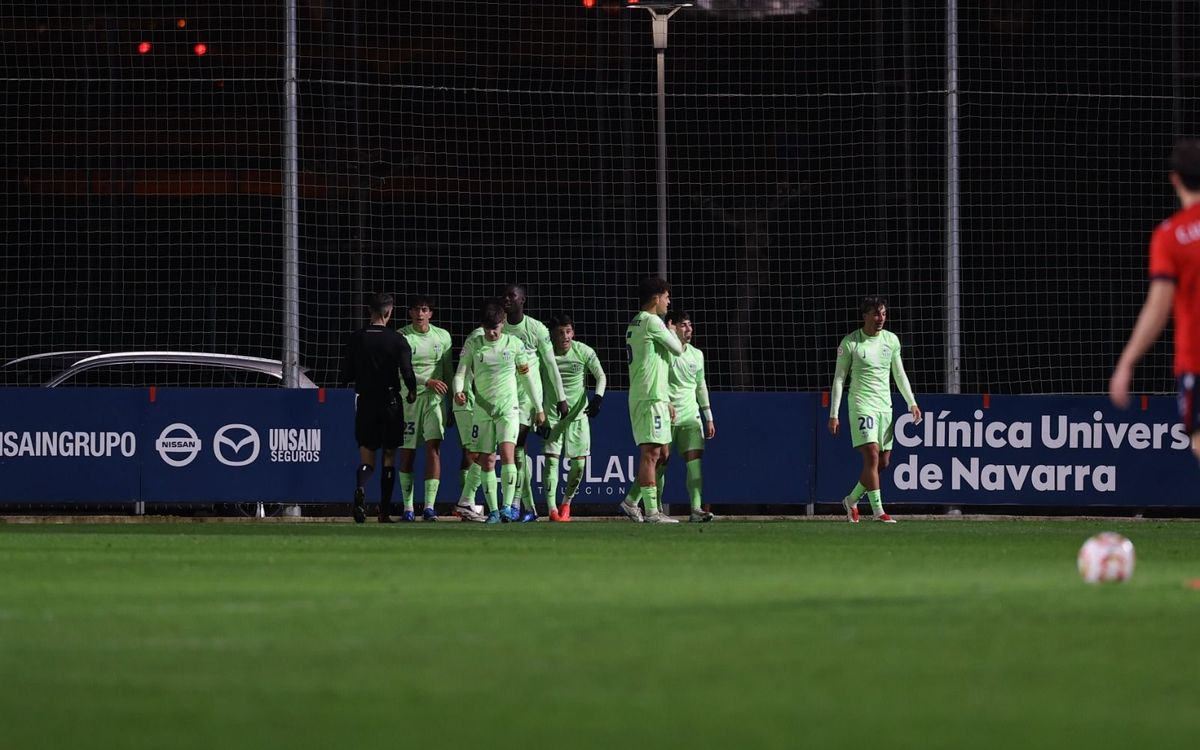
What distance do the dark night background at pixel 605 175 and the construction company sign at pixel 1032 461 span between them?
4191 millimetres

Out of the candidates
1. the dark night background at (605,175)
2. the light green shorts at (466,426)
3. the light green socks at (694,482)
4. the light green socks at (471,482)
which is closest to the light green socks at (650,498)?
the light green socks at (694,482)

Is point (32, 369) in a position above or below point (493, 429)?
above

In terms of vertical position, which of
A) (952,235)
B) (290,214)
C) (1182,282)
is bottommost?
(1182,282)

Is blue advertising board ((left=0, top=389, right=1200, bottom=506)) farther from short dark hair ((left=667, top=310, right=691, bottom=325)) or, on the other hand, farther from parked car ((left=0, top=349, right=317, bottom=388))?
short dark hair ((left=667, top=310, right=691, bottom=325))

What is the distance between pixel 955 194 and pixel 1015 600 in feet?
46.6

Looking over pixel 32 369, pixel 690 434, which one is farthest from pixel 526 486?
pixel 32 369

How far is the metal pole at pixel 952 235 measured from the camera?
22828 mm

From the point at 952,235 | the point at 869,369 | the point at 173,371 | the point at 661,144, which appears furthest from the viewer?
the point at 661,144

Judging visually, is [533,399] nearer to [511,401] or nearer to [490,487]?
[511,401]

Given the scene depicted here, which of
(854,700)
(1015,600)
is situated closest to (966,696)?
(854,700)

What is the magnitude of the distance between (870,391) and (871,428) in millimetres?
346

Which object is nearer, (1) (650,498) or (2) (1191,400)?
(2) (1191,400)

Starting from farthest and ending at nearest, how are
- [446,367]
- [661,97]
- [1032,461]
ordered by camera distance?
[661,97] < [1032,461] < [446,367]

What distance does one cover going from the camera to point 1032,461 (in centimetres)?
2192
